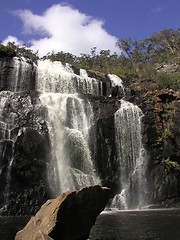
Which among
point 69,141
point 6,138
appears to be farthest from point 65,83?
point 6,138

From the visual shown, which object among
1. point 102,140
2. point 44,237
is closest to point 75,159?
point 102,140

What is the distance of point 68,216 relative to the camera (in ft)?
35.7

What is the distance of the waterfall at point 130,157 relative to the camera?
2970 centimetres

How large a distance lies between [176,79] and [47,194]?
30186mm

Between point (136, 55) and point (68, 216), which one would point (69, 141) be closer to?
point (68, 216)

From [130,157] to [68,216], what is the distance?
2136 cm

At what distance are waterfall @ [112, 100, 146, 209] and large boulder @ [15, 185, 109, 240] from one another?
17451 mm

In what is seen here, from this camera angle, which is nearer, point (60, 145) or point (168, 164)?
point (60, 145)

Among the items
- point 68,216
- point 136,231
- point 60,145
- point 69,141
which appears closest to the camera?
point 68,216

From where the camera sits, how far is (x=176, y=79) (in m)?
48.2

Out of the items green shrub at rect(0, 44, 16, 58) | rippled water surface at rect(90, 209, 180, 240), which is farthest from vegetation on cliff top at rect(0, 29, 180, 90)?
rippled water surface at rect(90, 209, 180, 240)

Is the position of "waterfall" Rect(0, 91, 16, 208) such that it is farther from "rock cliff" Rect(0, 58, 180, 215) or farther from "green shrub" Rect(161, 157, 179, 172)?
"green shrub" Rect(161, 157, 179, 172)

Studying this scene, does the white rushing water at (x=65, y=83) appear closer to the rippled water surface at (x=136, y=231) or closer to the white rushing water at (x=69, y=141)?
the white rushing water at (x=69, y=141)

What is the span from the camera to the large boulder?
34.0ft
